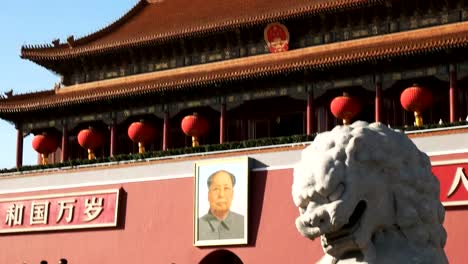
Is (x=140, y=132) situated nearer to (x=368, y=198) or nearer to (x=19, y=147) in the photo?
(x=19, y=147)

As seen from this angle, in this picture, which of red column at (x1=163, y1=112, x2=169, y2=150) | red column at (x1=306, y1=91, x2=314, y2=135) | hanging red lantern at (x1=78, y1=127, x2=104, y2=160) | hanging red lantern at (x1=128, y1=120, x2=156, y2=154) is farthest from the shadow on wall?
hanging red lantern at (x1=78, y1=127, x2=104, y2=160)

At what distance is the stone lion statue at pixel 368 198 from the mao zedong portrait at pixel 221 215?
1311cm

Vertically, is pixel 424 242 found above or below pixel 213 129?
below

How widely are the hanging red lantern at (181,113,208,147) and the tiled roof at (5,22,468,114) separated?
2.52 ft

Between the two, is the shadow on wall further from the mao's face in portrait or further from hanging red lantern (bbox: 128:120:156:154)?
hanging red lantern (bbox: 128:120:156:154)

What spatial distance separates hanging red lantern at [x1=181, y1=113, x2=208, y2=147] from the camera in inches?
793

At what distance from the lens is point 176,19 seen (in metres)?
23.5

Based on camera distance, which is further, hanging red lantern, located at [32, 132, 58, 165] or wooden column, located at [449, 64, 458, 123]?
hanging red lantern, located at [32, 132, 58, 165]

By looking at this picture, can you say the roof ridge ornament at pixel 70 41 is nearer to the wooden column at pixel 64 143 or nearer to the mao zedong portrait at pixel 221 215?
the wooden column at pixel 64 143

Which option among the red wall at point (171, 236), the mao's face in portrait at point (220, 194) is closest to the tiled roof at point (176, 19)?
the red wall at point (171, 236)

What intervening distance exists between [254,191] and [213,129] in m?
4.89

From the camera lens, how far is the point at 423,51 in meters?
17.2

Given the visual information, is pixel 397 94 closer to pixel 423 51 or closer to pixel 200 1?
pixel 423 51

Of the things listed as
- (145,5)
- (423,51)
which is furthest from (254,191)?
(145,5)
